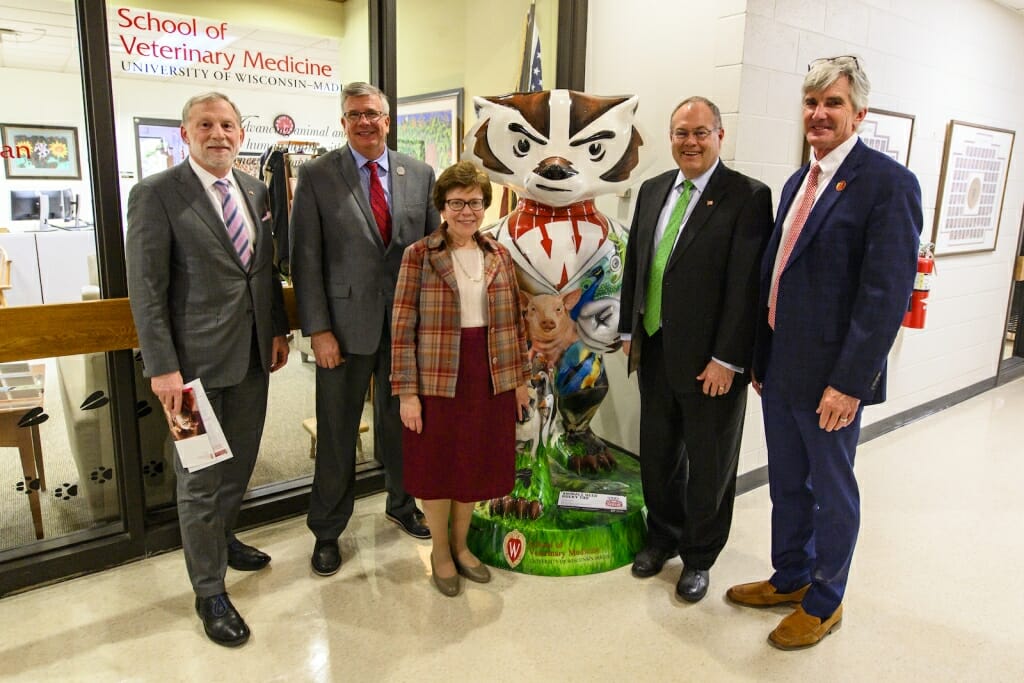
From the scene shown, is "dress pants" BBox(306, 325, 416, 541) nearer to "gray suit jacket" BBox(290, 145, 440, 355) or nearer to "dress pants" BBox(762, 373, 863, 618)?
"gray suit jacket" BBox(290, 145, 440, 355)

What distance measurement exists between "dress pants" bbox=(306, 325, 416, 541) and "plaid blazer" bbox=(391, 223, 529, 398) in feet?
1.09

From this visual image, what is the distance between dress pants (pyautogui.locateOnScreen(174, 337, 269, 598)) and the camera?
79.8 inches

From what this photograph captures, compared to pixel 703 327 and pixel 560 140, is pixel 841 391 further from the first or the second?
pixel 560 140

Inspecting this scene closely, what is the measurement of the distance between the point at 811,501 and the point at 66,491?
250 cm

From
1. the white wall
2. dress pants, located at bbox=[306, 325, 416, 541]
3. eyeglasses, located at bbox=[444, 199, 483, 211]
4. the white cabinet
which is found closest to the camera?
eyeglasses, located at bbox=[444, 199, 483, 211]

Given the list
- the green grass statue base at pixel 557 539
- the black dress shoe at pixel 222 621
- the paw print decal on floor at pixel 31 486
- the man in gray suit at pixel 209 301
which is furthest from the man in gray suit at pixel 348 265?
the paw print decal on floor at pixel 31 486

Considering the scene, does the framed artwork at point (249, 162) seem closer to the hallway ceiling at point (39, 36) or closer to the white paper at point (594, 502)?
the hallway ceiling at point (39, 36)

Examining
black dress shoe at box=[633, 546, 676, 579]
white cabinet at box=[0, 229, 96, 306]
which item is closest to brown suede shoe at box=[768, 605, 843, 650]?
black dress shoe at box=[633, 546, 676, 579]

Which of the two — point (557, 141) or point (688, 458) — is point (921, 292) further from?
point (557, 141)

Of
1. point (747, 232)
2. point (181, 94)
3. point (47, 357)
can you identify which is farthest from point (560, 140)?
point (47, 357)

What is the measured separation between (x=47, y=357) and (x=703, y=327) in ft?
6.60

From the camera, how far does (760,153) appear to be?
282 centimetres

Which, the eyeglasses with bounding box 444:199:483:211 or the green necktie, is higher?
the eyeglasses with bounding box 444:199:483:211

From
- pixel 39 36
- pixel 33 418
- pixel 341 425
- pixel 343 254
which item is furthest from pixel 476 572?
pixel 39 36
